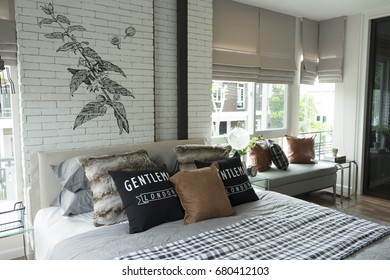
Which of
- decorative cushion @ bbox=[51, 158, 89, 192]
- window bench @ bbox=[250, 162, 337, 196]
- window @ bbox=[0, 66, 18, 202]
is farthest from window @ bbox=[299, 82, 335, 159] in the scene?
window @ bbox=[0, 66, 18, 202]

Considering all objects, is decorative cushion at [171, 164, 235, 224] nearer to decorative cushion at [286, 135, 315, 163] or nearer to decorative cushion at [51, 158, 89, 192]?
decorative cushion at [51, 158, 89, 192]

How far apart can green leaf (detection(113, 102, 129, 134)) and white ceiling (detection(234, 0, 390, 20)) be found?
6.77 feet

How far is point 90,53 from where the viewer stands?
2.74 meters

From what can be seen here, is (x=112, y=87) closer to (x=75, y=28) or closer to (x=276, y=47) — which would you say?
(x=75, y=28)

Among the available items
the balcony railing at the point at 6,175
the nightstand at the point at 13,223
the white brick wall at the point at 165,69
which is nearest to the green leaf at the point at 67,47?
the white brick wall at the point at 165,69

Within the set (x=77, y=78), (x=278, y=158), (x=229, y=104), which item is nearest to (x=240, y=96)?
(x=229, y=104)

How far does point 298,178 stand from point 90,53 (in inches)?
106

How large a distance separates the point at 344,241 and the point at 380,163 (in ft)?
10.6

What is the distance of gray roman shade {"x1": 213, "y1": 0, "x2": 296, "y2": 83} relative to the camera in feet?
12.2

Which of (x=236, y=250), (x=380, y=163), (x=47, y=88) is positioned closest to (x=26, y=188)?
(x=47, y=88)

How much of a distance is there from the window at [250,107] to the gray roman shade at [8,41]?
2177 mm

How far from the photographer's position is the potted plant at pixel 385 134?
4258 millimetres

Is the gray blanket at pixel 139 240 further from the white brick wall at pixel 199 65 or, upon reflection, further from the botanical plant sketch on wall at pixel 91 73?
the white brick wall at pixel 199 65
